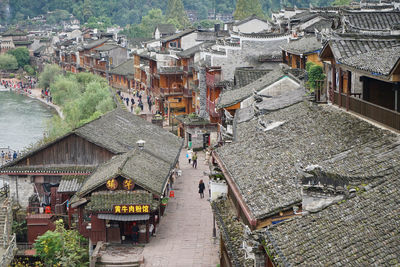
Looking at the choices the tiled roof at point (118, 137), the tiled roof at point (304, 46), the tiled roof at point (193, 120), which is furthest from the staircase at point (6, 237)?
the tiled roof at point (193, 120)

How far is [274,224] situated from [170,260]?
1316cm

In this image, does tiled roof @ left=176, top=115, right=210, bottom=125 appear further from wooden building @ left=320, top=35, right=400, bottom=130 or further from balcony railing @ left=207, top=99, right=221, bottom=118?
wooden building @ left=320, top=35, right=400, bottom=130

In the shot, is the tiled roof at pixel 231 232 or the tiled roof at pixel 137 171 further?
the tiled roof at pixel 137 171

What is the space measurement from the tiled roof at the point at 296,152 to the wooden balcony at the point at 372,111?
0.83 feet

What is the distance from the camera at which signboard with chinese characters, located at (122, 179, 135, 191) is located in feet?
93.9

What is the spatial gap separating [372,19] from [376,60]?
20.1ft

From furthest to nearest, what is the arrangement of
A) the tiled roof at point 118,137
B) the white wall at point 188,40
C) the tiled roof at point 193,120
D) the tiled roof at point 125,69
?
the tiled roof at point 125,69 < the white wall at point 188,40 < the tiled roof at point 193,120 < the tiled roof at point 118,137

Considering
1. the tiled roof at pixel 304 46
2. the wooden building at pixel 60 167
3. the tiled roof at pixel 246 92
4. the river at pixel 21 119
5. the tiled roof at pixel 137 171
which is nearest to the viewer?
the tiled roof at pixel 137 171

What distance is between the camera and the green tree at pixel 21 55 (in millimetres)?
145500

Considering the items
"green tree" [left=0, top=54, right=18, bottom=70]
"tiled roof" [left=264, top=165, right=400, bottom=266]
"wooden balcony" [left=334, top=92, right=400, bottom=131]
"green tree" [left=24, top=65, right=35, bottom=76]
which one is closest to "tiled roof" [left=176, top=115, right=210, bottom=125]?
"wooden balcony" [left=334, top=92, right=400, bottom=131]

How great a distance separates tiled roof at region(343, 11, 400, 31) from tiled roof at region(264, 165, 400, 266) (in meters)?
9.85

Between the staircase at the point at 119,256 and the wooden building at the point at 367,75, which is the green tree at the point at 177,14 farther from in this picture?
the wooden building at the point at 367,75

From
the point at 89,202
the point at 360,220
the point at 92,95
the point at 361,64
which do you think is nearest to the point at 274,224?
the point at 360,220

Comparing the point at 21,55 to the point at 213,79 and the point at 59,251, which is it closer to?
the point at 213,79
